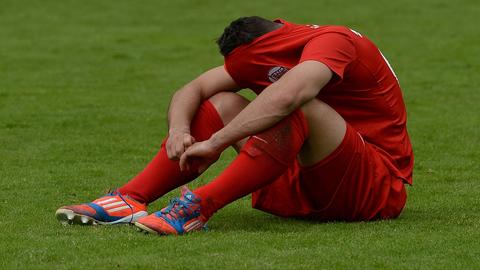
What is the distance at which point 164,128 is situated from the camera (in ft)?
36.2

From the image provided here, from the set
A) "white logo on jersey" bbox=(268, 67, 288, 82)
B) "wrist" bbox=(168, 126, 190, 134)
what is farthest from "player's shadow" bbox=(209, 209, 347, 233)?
"white logo on jersey" bbox=(268, 67, 288, 82)

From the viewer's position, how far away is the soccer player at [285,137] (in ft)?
19.2

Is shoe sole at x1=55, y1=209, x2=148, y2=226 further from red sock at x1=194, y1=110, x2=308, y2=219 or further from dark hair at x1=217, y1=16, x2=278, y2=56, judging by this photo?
dark hair at x1=217, y1=16, x2=278, y2=56

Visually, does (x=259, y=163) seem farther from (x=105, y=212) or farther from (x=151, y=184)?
(x=105, y=212)

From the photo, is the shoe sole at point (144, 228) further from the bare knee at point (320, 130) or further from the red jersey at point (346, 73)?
the red jersey at point (346, 73)

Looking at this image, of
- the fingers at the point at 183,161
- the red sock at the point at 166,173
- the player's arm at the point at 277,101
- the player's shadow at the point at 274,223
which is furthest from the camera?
the red sock at the point at 166,173

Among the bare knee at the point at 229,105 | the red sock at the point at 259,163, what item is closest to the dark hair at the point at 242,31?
the bare knee at the point at 229,105

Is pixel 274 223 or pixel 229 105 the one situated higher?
pixel 229 105

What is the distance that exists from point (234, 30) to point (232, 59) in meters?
0.22

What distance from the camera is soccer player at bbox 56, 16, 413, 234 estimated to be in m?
5.85

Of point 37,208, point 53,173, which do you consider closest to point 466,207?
point 37,208

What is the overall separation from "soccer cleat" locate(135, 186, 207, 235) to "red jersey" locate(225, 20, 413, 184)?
31.0 inches

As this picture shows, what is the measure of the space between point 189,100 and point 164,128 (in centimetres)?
467

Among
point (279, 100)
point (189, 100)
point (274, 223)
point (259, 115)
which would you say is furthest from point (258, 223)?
point (279, 100)
